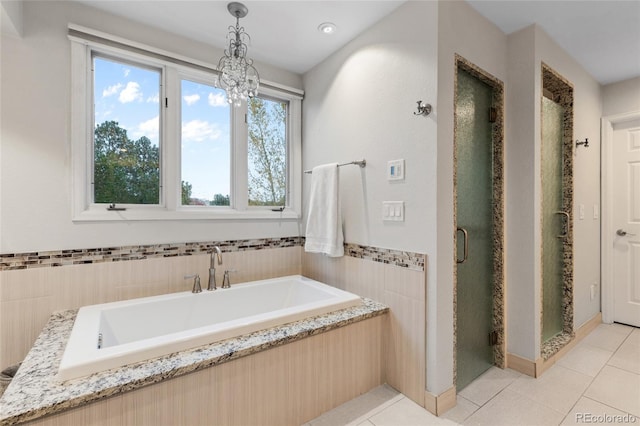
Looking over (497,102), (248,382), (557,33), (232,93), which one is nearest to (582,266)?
(497,102)

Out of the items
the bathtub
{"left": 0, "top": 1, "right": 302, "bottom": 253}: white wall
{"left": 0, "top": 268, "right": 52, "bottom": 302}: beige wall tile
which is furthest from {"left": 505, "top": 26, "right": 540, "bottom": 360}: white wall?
{"left": 0, "top": 268, "right": 52, "bottom": 302}: beige wall tile

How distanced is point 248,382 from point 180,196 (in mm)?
1482

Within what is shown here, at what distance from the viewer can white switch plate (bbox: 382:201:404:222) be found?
1.88 meters

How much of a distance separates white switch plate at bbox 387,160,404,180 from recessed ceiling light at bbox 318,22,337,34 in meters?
1.08

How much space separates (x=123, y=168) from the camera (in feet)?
6.84

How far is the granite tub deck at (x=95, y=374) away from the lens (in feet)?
3.31

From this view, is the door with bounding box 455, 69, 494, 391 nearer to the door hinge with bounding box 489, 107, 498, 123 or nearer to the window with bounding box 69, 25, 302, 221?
the door hinge with bounding box 489, 107, 498, 123

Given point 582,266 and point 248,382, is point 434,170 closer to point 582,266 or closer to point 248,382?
point 248,382

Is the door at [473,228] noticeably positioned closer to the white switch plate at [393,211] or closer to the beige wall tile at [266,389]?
the white switch plate at [393,211]

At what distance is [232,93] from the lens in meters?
1.75

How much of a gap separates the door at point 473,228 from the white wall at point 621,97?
187 cm

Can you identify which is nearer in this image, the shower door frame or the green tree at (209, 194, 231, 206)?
the shower door frame

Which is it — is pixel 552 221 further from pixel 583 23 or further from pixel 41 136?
pixel 41 136

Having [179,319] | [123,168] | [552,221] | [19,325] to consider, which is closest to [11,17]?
[123,168]
